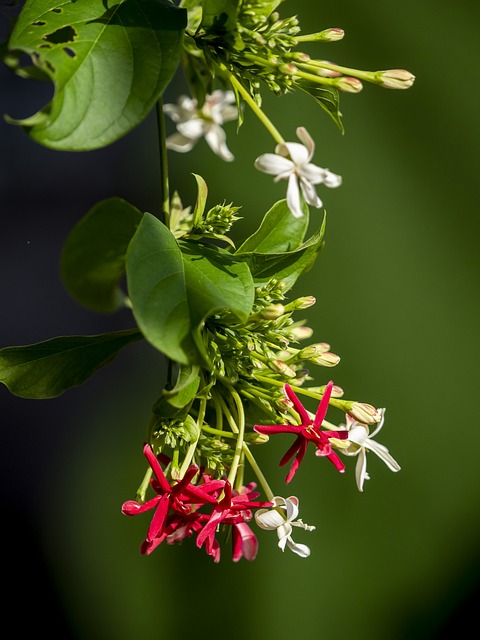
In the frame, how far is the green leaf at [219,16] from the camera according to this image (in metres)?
0.36

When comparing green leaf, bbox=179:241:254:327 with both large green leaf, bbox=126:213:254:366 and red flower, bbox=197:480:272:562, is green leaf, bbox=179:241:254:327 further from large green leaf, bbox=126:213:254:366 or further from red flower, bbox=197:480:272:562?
red flower, bbox=197:480:272:562

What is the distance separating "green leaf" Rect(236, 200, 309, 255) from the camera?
47 cm

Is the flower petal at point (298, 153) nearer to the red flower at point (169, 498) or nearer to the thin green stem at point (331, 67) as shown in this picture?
the thin green stem at point (331, 67)

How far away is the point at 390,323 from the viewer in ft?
5.35

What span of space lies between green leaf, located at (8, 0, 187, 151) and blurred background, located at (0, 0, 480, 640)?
1206mm

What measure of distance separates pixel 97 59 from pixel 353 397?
50.7 inches

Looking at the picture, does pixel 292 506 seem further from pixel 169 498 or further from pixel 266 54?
pixel 266 54

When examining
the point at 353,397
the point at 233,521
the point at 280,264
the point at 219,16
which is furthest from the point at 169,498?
the point at 353,397

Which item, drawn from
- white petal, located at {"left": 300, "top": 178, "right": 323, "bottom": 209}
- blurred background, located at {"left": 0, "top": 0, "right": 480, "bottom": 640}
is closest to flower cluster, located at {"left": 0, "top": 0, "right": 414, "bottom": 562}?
white petal, located at {"left": 300, "top": 178, "right": 323, "bottom": 209}

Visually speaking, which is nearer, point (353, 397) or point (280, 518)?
point (280, 518)

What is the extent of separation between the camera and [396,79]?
397 mm

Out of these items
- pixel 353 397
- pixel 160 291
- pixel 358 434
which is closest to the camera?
pixel 160 291

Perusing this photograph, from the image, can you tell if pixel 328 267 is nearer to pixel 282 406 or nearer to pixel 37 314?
pixel 37 314

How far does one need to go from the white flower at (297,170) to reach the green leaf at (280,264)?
66 mm
